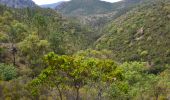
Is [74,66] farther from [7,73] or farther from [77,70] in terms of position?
[7,73]

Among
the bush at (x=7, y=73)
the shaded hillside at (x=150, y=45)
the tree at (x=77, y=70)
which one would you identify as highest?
the tree at (x=77, y=70)

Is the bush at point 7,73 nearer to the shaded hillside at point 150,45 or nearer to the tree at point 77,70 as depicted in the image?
the tree at point 77,70

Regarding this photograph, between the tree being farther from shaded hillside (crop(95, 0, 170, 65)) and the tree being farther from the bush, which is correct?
shaded hillside (crop(95, 0, 170, 65))

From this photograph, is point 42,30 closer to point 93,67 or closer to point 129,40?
point 129,40

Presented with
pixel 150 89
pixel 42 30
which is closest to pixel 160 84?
pixel 150 89

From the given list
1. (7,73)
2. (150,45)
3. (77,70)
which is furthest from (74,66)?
(150,45)

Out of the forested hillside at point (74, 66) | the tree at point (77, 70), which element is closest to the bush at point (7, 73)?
the forested hillside at point (74, 66)

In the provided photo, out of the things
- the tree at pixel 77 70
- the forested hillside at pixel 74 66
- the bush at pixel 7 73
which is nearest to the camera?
the tree at pixel 77 70

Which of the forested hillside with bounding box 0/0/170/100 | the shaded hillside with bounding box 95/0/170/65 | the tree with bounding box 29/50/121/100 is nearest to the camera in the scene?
the tree with bounding box 29/50/121/100

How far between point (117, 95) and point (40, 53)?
143 ft

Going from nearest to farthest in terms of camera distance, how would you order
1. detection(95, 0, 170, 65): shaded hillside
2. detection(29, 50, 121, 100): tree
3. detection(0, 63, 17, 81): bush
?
detection(29, 50, 121, 100): tree
detection(0, 63, 17, 81): bush
detection(95, 0, 170, 65): shaded hillside

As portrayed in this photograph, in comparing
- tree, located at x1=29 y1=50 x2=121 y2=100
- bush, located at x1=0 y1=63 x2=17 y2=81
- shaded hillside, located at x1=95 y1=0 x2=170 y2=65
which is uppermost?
tree, located at x1=29 y1=50 x2=121 y2=100

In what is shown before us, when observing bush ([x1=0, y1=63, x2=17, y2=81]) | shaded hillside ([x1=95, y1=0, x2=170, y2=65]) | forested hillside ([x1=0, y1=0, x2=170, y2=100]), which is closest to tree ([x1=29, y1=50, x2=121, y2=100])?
forested hillside ([x1=0, y1=0, x2=170, y2=100])

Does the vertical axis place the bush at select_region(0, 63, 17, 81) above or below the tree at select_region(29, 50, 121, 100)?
below
